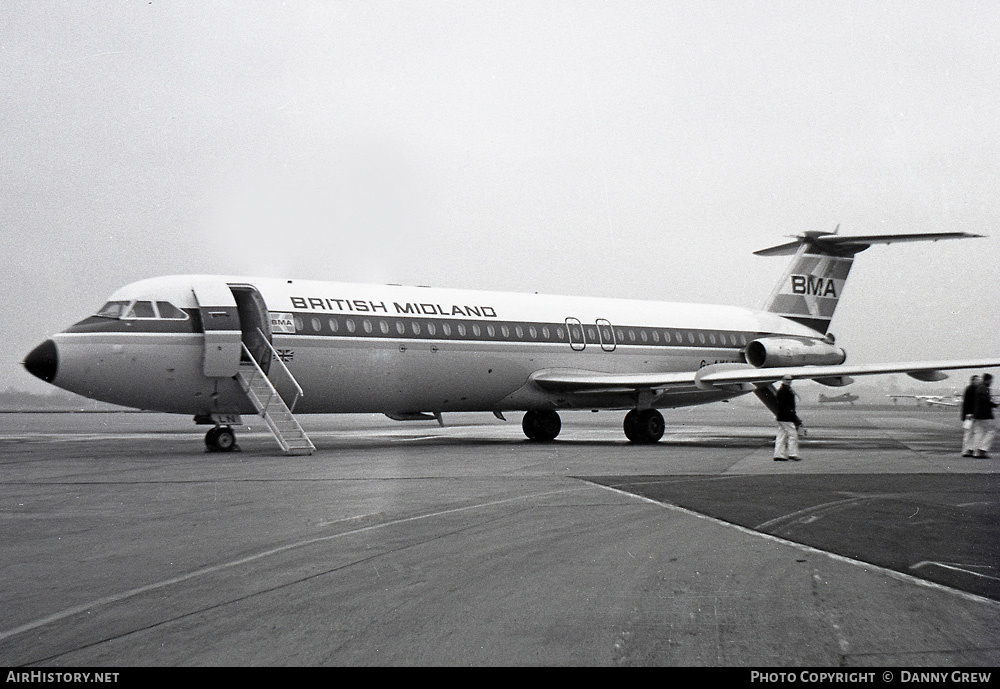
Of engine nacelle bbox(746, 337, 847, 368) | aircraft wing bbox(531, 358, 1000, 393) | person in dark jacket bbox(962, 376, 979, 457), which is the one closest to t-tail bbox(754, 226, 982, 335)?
engine nacelle bbox(746, 337, 847, 368)

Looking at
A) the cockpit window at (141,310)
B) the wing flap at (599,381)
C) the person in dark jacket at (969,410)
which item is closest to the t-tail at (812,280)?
the wing flap at (599,381)

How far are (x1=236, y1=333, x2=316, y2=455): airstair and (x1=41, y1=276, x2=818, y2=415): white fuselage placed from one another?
1.14ft

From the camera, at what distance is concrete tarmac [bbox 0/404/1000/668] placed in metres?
4.84

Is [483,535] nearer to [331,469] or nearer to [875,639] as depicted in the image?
[875,639]

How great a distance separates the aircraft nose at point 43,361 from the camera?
17750mm

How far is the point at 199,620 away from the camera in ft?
17.4

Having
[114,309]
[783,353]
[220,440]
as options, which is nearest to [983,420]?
[783,353]

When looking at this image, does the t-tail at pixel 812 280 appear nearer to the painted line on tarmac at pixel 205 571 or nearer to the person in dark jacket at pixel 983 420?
the person in dark jacket at pixel 983 420

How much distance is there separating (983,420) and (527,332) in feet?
35.1

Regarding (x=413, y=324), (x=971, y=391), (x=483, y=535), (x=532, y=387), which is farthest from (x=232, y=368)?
(x=971, y=391)

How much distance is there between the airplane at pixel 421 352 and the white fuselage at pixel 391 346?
0.03 m

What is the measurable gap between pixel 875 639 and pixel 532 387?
1923 cm

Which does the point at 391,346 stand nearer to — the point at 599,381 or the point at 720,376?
the point at 599,381

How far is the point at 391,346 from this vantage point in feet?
69.9
